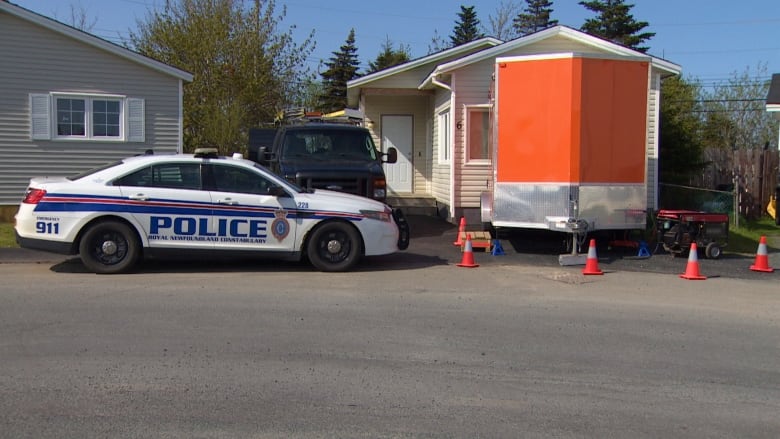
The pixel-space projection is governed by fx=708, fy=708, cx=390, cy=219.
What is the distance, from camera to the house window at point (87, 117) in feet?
52.9

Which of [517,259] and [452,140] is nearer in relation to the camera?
[517,259]

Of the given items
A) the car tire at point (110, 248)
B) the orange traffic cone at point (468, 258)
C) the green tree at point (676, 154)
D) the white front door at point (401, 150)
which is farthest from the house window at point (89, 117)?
the green tree at point (676, 154)

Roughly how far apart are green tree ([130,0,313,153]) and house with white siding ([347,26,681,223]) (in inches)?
306

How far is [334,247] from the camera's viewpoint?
394 inches

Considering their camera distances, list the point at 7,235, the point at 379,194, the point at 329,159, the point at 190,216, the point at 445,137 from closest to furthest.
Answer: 1. the point at 190,216
2. the point at 379,194
3. the point at 329,159
4. the point at 7,235
5. the point at 445,137

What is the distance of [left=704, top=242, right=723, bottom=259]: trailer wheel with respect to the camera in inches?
472

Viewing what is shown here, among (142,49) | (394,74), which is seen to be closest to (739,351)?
(394,74)

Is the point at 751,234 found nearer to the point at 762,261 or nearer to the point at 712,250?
the point at 712,250

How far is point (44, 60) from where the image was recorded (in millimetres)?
16094

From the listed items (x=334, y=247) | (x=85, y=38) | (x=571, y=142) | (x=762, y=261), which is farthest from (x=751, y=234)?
(x=85, y=38)

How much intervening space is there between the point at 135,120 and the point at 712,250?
12.8 metres

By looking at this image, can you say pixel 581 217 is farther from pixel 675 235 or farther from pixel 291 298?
pixel 291 298

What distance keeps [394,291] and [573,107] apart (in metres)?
4.71

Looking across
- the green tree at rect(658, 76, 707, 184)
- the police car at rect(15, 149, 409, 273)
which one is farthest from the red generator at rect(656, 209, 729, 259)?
the green tree at rect(658, 76, 707, 184)
